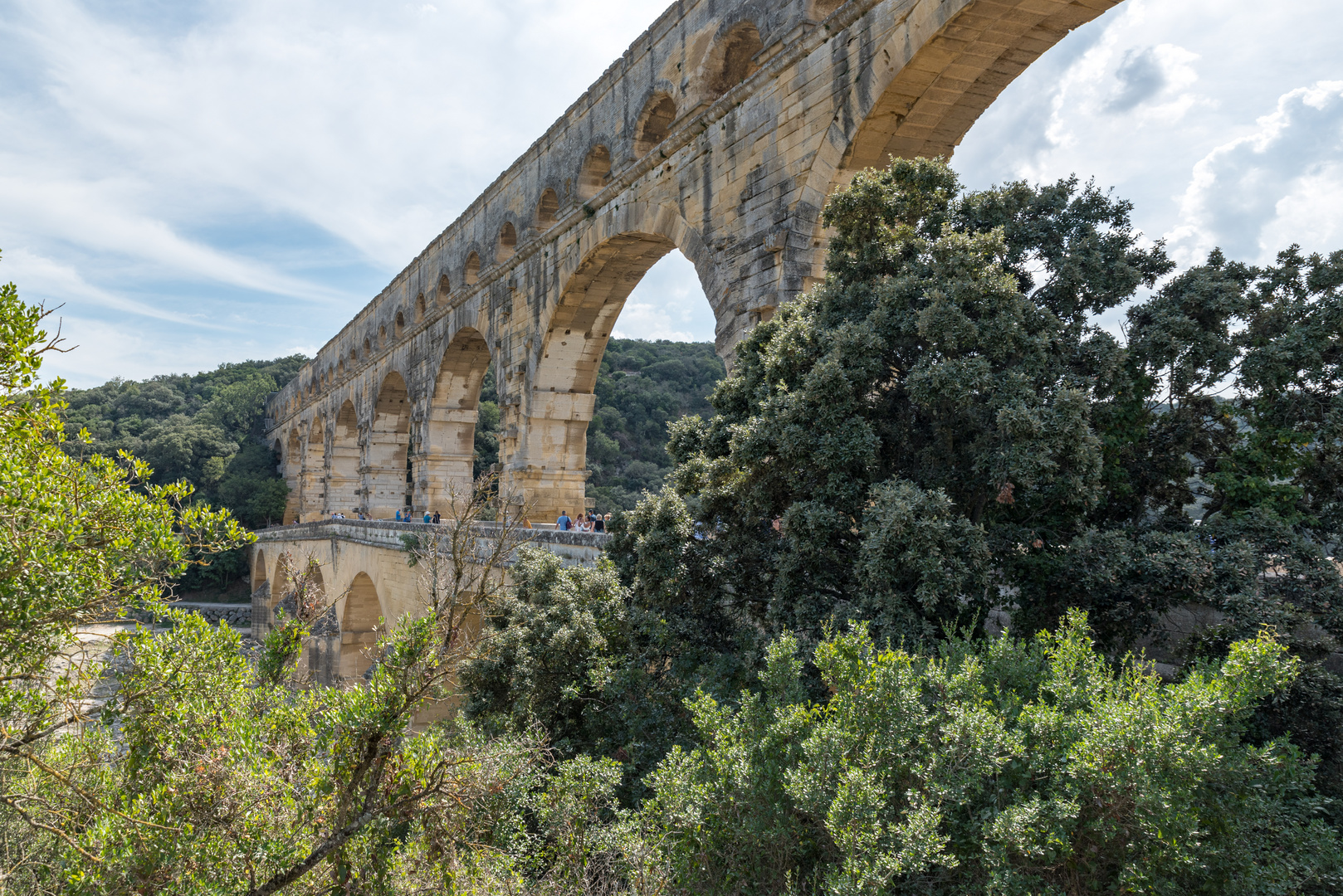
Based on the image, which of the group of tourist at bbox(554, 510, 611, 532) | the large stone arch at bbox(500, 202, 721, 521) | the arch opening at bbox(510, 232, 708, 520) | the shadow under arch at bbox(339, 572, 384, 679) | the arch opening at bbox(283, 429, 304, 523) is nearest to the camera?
the group of tourist at bbox(554, 510, 611, 532)

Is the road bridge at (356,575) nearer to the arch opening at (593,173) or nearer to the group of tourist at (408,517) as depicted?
the group of tourist at (408,517)

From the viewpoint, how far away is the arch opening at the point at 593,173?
1171 cm

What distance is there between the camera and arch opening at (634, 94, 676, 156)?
10281 mm

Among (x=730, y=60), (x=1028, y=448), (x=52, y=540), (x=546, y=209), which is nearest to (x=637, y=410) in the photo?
(x=546, y=209)

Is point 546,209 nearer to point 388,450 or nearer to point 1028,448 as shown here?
point 388,450

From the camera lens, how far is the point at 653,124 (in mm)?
10508

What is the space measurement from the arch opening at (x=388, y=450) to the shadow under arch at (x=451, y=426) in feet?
11.1

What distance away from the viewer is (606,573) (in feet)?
22.4

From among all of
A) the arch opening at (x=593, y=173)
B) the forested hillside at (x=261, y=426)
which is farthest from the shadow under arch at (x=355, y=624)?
the forested hillside at (x=261, y=426)

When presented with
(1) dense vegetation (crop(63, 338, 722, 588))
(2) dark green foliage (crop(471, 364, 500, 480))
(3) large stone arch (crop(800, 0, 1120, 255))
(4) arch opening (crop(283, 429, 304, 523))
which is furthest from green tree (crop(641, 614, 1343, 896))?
(4) arch opening (crop(283, 429, 304, 523))

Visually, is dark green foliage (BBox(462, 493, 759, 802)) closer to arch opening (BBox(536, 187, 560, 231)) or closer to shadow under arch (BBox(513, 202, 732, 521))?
shadow under arch (BBox(513, 202, 732, 521))

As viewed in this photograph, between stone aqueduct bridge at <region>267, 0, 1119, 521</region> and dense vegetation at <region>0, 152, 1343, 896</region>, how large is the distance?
1.88 m

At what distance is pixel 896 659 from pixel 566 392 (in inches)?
388

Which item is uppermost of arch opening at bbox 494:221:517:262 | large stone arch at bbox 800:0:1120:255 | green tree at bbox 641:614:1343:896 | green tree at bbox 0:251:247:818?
arch opening at bbox 494:221:517:262
